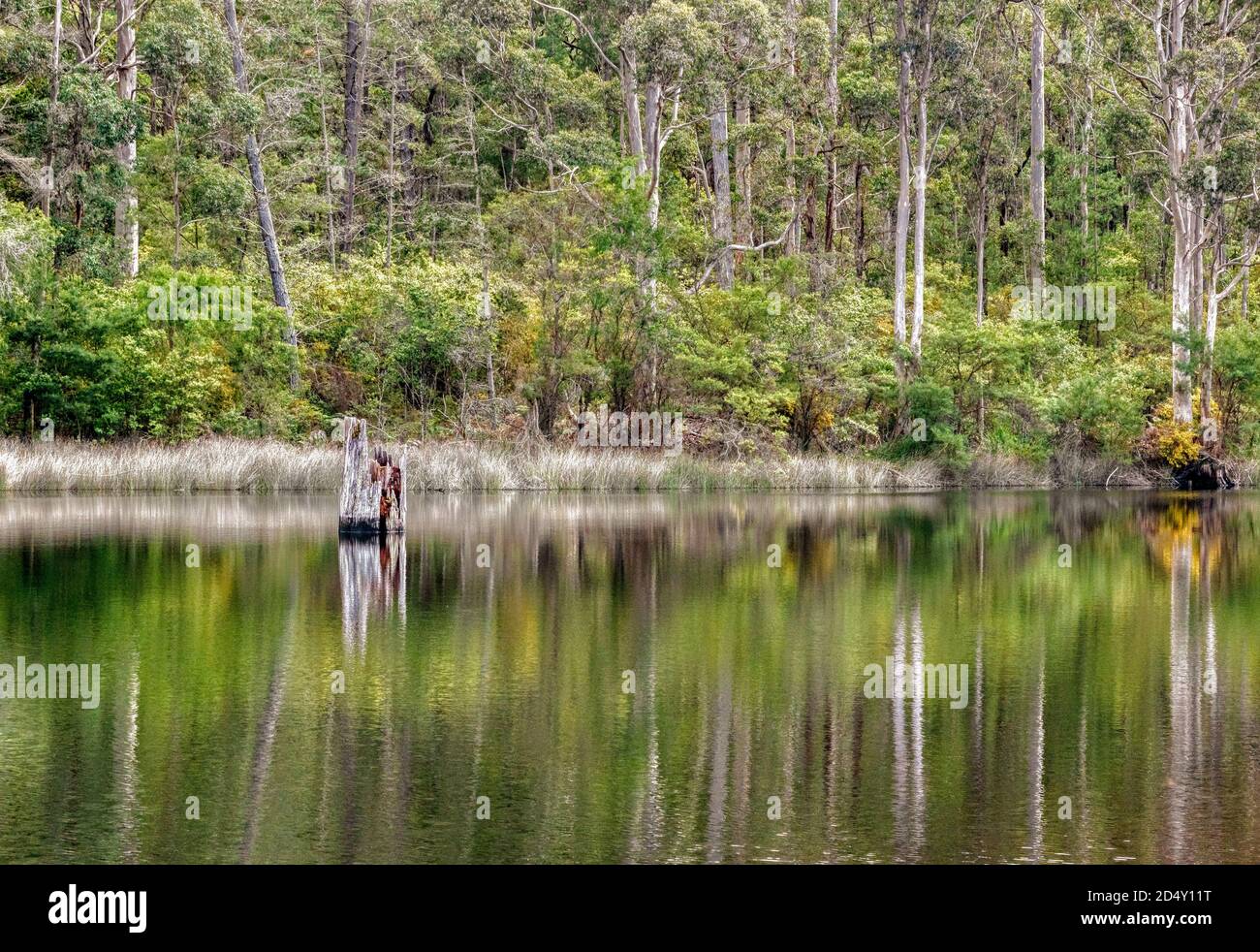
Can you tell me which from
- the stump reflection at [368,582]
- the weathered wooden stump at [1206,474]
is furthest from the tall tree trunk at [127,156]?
the weathered wooden stump at [1206,474]

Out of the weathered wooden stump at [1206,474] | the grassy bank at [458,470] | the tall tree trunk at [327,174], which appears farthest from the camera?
the tall tree trunk at [327,174]

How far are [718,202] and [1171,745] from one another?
41527mm

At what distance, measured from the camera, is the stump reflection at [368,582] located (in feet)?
48.3

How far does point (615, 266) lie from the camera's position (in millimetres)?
42969

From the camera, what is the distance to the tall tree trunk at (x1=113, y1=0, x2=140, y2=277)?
43750 mm

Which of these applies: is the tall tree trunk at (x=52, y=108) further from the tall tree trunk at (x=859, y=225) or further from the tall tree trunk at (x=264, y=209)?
the tall tree trunk at (x=859, y=225)

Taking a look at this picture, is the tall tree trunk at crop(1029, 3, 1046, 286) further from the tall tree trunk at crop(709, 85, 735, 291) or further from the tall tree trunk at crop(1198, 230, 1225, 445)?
the tall tree trunk at crop(709, 85, 735, 291)

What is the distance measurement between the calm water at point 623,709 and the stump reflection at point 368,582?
0.29 ft

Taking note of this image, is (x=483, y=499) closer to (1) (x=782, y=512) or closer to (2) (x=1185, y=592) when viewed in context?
(1) (x=782, y=512)

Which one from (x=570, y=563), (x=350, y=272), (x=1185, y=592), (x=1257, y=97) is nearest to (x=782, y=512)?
(x=570, y=563)

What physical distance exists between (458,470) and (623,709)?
28.6 m

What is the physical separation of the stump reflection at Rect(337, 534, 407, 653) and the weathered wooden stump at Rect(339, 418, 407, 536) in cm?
20

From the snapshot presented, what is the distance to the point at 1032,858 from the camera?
744 cm
